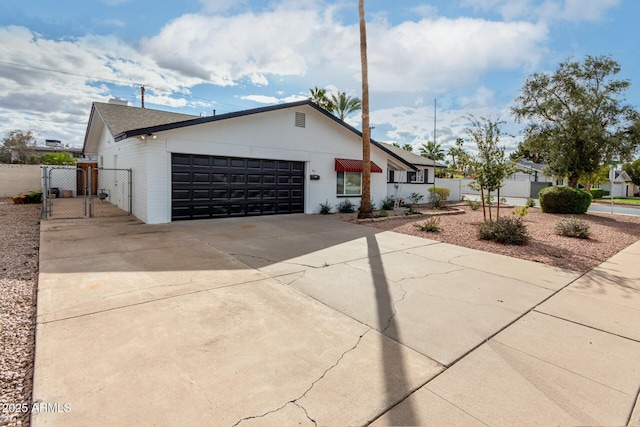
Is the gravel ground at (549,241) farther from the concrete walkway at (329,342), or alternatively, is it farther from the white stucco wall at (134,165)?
the white stucco wall at (134,165)

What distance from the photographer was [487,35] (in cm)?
1055

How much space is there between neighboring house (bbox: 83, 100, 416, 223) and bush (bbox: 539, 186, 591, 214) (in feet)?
24.7

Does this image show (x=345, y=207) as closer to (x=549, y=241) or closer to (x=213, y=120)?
A: (x=213, y=120)

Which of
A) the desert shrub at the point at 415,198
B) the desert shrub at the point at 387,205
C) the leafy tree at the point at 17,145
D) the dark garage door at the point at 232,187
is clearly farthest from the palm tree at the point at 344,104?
the leafy tree at the point at 17,145

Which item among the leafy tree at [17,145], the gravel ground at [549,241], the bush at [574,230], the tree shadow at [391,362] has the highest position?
the leafy tree at [17,145]

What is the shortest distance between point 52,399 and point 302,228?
8.11 meters

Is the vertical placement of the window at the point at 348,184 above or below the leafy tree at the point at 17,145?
below

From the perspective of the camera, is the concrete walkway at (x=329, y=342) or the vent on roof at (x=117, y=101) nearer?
the concrete walkway at (x=329, y=342)

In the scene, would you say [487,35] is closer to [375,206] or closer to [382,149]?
[382,149]

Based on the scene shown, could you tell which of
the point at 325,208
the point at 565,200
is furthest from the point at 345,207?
the point at 565,200

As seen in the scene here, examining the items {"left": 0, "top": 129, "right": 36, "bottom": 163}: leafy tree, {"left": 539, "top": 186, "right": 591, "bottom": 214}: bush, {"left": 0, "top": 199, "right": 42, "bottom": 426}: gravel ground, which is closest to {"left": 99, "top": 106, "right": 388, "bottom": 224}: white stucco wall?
{"left": 0, "top": 199, "right": 42, "bottom": 426}: gravel ground

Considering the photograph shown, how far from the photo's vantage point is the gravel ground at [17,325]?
2381 millimetres

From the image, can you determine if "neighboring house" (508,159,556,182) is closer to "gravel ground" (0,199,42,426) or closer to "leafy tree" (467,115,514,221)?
"leafy tree" (467,115,514,221)

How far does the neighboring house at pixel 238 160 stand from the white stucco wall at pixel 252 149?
0.11 feet
